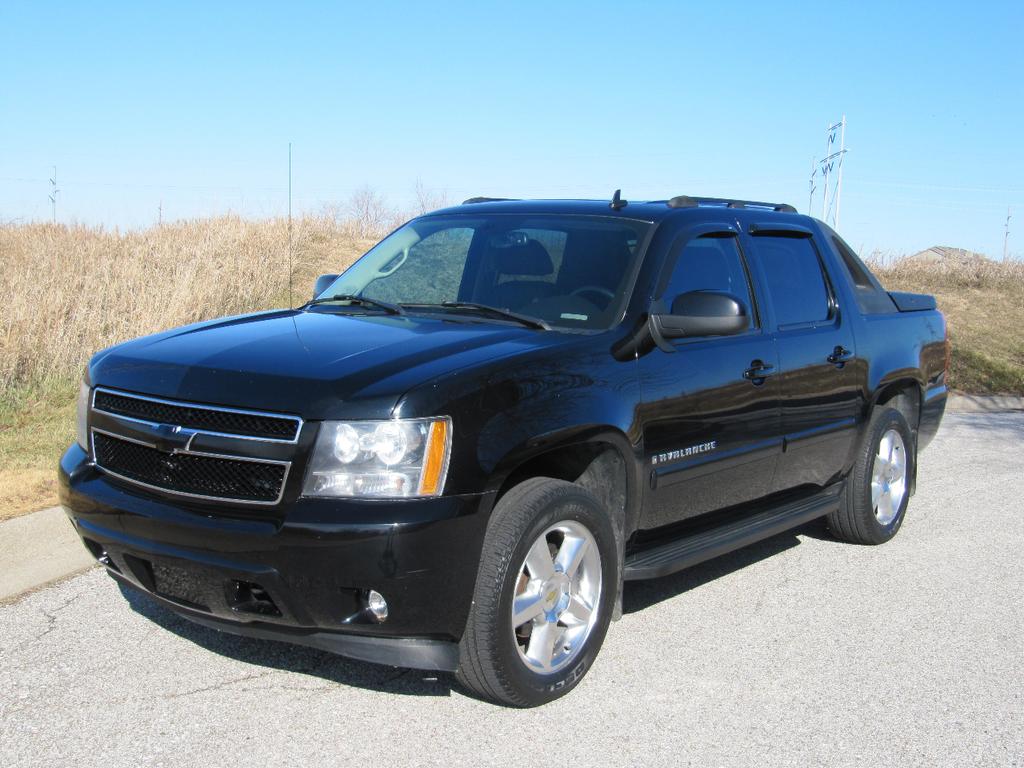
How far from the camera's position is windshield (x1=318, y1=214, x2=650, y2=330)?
15.6ft

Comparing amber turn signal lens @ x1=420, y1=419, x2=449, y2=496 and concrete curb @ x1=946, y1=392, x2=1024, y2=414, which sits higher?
amber turn signal lens @ x1=420, y1=419, x2=449, y2=496

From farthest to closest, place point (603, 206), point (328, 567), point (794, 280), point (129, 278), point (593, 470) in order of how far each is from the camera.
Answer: point (129, 278)
point (794, 280)
point (603, 206)
point (593, 470)
point (328, 567)

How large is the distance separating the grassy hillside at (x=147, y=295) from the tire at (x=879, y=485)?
189 inches

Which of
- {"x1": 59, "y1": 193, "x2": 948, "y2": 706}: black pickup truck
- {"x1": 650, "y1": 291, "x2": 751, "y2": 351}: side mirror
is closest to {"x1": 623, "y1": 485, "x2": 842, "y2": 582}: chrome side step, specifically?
{"x1": 59, "y1": 193, "x2": 948, "y2": 706}: black pickup truck

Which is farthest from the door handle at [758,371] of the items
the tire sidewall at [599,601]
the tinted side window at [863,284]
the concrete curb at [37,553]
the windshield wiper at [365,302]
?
the concrete curb at [37,553]

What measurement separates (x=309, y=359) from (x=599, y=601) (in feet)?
4.79

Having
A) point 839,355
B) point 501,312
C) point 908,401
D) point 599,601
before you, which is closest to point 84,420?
point 501,312

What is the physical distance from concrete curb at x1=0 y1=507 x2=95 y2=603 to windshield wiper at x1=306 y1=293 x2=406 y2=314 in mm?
1732

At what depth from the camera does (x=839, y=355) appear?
5.89m

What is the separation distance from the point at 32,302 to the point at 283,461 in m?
8.09

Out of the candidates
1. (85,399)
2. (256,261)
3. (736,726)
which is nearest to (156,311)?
(256,261)

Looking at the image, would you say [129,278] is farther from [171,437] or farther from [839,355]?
[171,437]

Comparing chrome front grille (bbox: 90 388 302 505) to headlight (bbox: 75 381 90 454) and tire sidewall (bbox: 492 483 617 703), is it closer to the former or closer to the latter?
headlight (bbox: 75 381 90 454)

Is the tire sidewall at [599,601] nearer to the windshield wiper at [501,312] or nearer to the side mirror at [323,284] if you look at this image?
the windshield wiper at [501,312]
